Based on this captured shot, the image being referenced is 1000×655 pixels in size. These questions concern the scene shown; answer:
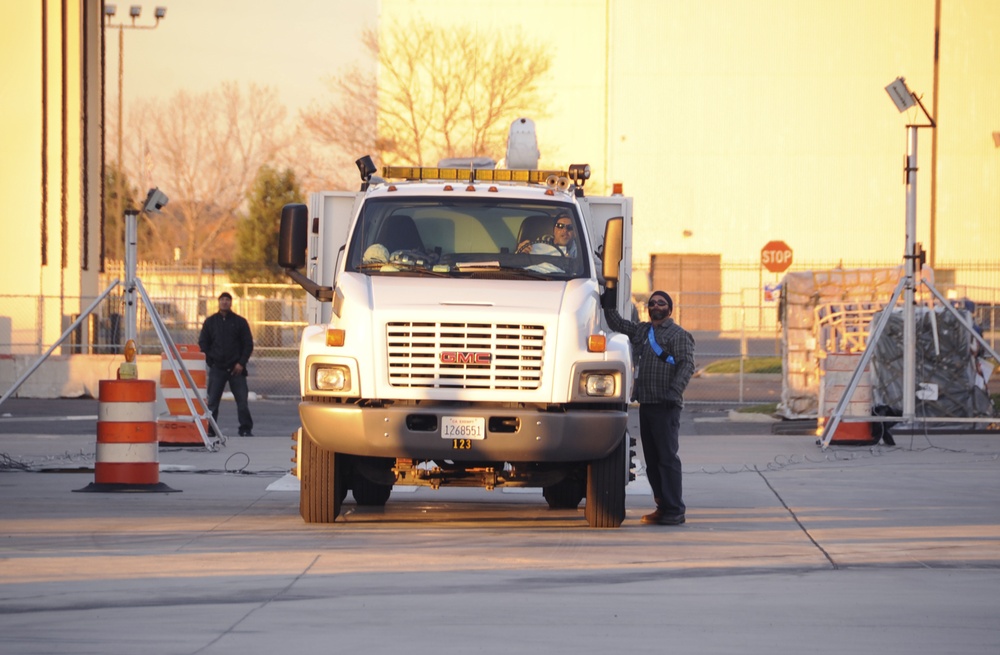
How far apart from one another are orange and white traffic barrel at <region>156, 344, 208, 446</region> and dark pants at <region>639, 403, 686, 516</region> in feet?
24.0

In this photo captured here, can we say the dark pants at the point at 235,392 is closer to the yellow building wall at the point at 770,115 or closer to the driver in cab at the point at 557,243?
the driver in cab at the point at 557,243

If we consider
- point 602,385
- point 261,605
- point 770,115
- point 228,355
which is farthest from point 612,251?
point 770,115

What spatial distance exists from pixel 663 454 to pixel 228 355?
9752mm

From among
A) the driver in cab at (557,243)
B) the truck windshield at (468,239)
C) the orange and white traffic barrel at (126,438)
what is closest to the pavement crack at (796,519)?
the truck windshield at (468,239)

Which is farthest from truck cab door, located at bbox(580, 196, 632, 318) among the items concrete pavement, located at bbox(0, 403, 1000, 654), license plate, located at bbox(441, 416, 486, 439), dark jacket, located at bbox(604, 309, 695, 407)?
license plate, located at bbox(441, 416, 486, 439)

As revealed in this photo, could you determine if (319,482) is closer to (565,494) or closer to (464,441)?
(464,441)

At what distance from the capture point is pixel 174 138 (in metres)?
74.8

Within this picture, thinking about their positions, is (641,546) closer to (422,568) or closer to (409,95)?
(422,568)

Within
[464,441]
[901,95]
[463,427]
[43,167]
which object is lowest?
[464,441]

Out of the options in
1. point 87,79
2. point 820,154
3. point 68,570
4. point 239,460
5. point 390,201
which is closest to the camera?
point 68,570

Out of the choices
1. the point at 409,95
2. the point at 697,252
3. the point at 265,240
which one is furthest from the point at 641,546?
the point at 265,240

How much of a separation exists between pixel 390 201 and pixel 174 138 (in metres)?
65.0

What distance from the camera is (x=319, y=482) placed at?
37.3 feet

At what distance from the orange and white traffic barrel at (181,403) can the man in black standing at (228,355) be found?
1578 millimetres
